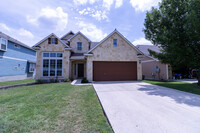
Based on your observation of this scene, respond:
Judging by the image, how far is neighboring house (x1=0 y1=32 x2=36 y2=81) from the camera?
1374 cm

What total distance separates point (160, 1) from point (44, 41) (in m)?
15.4

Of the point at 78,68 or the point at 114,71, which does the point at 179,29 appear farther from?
the point at 78,68

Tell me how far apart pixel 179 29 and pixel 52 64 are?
15114 mm

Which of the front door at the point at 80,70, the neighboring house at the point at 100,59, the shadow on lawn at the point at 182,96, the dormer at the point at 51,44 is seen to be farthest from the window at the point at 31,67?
the shadow on lawn at the point at 182,96

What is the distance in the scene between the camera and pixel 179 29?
9.36 m

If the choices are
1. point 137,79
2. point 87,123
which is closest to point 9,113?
point 87,123

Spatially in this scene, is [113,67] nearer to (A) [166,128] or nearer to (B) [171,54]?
(B) [171,54]

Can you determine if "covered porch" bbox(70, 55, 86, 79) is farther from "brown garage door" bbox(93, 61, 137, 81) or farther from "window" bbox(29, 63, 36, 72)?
"window" bbox(29, 63, 36, 72)

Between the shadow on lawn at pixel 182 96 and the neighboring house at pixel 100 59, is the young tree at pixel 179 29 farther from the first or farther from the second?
the shadow on lawn at pixel 182 96

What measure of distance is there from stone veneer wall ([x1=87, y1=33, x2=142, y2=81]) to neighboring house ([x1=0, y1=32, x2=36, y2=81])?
1240 centimetres

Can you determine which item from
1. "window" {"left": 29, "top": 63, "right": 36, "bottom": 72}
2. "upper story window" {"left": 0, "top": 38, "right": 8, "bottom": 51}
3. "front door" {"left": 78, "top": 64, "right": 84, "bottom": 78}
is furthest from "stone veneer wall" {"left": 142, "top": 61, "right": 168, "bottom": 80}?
"upper story window" {"left": 0, "top": 38, "right": 8, "bottom": 51}

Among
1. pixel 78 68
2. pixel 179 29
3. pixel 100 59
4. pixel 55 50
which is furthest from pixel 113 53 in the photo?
pixel 55 50

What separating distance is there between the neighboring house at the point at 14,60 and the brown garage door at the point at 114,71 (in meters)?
13.2

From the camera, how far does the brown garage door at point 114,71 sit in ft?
41.6
